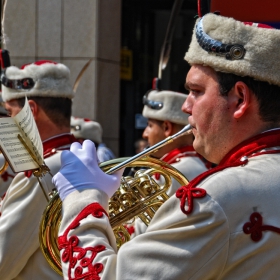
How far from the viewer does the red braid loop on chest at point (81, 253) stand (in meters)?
2.32

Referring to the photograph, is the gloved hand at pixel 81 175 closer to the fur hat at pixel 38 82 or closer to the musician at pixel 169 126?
the fur hat at pixel 38 82

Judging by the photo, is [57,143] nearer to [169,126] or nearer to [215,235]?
[169,126]

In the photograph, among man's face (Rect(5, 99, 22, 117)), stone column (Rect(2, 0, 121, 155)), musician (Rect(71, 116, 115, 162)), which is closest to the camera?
man's face (Rect(5, 99, 22, 117))

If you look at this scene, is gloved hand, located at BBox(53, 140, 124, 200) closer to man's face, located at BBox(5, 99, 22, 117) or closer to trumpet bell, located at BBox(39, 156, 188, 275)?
trumpet bell, located at BBox(39, 156, 188, 275)

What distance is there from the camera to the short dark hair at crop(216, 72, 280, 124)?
2.37 m

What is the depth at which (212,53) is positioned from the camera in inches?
94.9

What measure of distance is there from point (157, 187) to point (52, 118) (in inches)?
57.3

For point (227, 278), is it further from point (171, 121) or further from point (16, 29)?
point (16, 29)

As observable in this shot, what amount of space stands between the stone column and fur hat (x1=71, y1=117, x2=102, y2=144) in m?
0.38

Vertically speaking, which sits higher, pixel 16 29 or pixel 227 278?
pixel 227 278

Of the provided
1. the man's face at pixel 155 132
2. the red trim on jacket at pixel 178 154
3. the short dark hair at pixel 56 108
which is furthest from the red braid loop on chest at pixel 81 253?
the man's face at pixel 155 132

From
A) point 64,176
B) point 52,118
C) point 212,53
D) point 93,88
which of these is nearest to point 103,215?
point 64,176

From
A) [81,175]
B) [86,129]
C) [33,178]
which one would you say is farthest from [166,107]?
[81,175]

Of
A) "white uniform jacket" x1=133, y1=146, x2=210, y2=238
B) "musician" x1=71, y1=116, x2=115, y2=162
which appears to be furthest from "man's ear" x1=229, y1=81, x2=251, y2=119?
"musician" x1=71, y1=116, x2=115, y2=162
